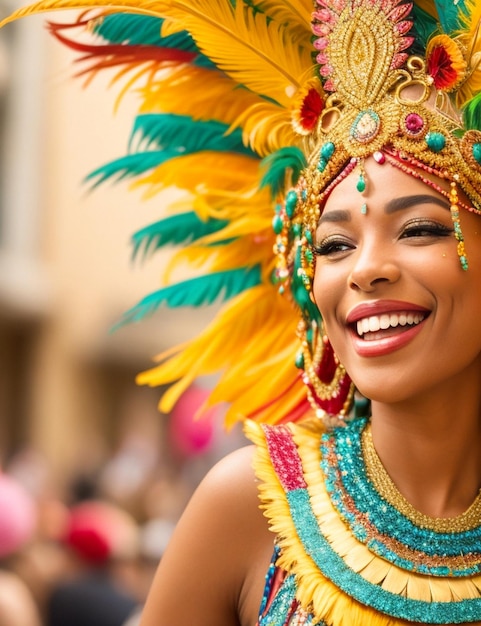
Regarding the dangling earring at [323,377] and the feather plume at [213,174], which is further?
the feather plume at [213,174]

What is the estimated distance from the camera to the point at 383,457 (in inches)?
91.0

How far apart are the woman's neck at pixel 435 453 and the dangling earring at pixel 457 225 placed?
12.0 inches

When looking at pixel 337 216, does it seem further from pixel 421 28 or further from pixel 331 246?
pixel 421 28

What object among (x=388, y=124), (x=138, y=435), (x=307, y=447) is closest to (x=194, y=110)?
(x=388, y=124)

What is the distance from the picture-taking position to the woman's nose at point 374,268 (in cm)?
207

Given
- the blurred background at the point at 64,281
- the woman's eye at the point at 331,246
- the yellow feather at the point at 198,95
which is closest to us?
the woman's eye at the point at 331,246

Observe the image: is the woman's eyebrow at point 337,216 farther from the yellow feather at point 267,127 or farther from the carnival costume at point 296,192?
the yellow feather at point 267,127

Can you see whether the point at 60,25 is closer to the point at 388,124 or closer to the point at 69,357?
the point at 388,124

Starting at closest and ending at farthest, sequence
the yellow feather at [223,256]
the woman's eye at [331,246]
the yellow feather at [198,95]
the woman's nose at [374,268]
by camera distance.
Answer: the woman's nose at [374,268]
the woman's eye at [331,246]
the yellow feather at [198,95]
the yellow feather at [223,256]

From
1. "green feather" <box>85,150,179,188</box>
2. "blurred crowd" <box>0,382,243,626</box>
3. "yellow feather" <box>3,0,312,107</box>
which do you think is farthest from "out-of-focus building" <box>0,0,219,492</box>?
"yellow feather" <box>3,0,312,107</box>

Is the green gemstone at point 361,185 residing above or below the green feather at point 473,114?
below

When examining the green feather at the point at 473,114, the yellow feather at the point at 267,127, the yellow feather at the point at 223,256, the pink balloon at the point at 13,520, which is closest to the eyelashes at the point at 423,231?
the green feather at the point at 473,114

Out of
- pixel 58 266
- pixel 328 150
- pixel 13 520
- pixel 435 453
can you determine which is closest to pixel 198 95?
pixel 328 150

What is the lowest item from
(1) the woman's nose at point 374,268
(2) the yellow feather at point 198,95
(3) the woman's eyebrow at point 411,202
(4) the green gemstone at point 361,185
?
(1) the woman's nose at point 374,268
